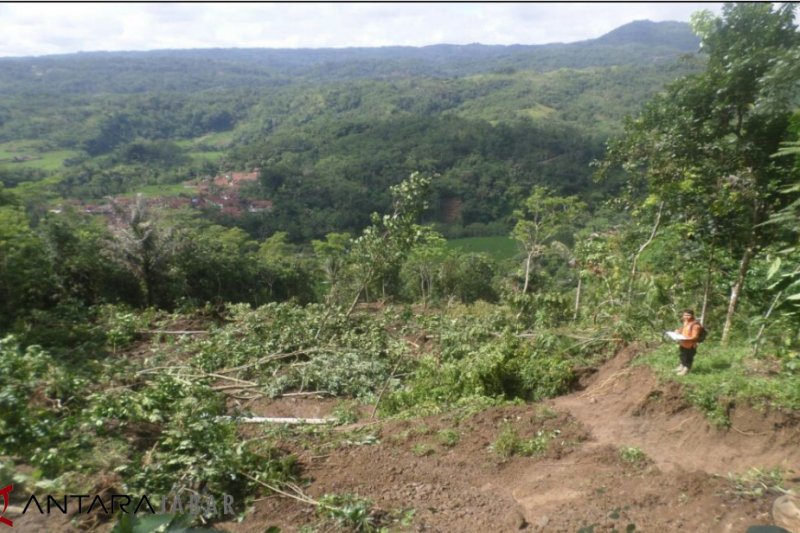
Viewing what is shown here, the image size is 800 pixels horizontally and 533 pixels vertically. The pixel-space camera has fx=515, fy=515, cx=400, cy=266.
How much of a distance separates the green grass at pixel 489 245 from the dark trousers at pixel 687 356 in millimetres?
42135

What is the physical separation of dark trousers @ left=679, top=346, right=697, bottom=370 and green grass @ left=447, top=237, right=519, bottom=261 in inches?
1659

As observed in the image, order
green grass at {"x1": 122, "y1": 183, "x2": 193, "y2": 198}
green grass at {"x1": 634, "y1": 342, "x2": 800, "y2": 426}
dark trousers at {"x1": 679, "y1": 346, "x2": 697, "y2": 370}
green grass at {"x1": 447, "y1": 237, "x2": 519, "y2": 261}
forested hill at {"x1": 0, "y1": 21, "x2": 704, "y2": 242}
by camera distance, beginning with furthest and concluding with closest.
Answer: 1. forested hill at {"x1": 0, "y1": 21, "x2": 704, "y2": 242}
2. green grass at {"x1": 122, "y1": 183, "x2": 193, "y2": 198}
3. green grass at {"x1": 447, "y1": 237, "x2": 519, "y2": 261}
4. dark trousers at {"x1": 679, "y1": 346, "x2": 697, "y2": 370}
5. green grass at {"x1": 634, "y1": 342, "x2": 800, "y2": 426}

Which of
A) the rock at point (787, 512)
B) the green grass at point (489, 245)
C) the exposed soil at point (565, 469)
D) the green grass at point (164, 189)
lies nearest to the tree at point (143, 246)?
the exposed soil at point (565, 469)

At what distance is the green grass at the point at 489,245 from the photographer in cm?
4992

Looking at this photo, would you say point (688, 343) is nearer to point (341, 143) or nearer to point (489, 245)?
point (489, 245)

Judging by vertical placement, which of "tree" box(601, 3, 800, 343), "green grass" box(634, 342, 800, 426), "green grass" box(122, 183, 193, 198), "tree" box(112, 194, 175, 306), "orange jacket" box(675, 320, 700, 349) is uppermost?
"tree" box(601, 3, 800, 343)

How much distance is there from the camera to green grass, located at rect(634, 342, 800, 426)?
467 cm

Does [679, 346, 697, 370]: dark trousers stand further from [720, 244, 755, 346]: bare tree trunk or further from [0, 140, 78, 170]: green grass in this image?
[0, 140, 78, 170]: green grass

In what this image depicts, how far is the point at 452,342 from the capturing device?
875cm

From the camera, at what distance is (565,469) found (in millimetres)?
4523

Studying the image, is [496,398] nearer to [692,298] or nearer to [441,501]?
[441,501]

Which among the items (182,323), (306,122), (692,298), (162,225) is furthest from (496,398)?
(306,122)

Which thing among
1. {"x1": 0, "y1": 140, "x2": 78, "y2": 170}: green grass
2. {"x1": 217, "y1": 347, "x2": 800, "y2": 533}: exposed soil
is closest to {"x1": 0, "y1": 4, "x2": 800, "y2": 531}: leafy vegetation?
{"x1": 217, "y1": 347, "x2": 800, "y2": 533}: exposed soil

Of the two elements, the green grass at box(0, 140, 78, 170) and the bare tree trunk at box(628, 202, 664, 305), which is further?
the green grass at box(0, 140, 78, 170)
